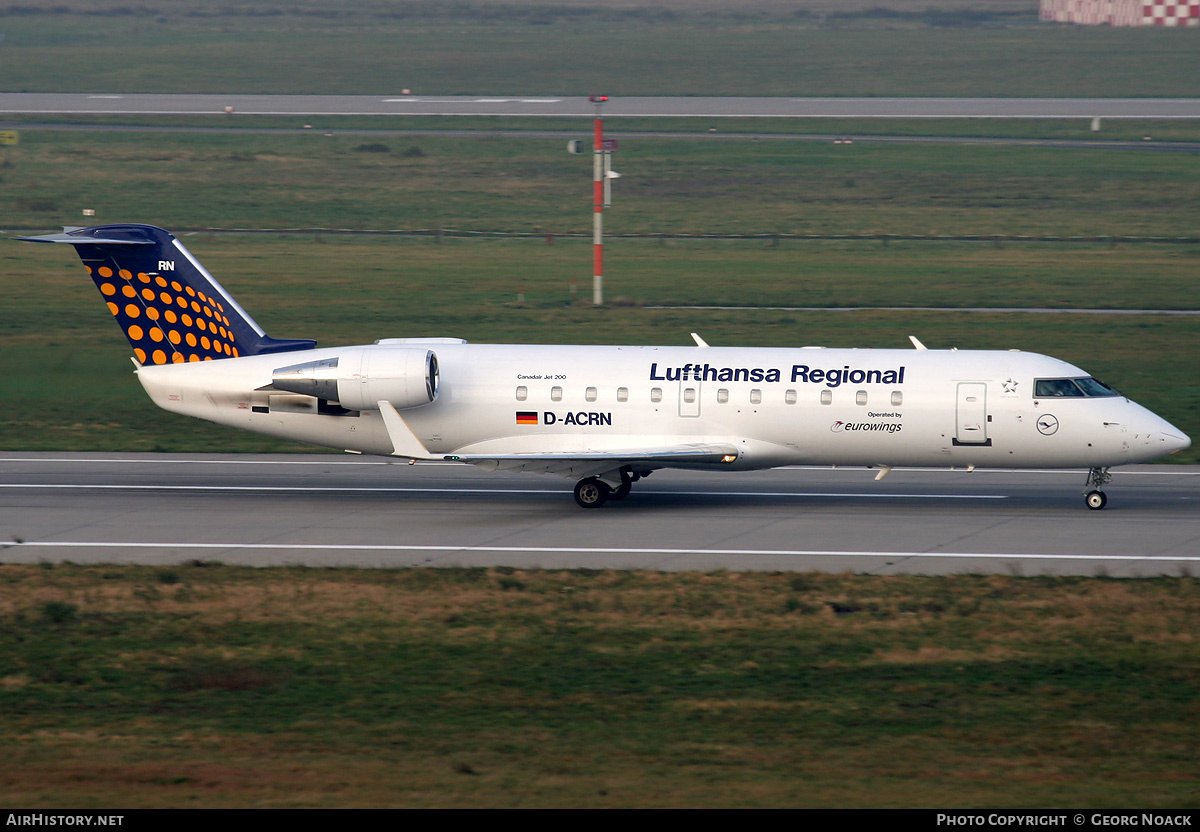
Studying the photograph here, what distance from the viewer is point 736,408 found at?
31.3 metres

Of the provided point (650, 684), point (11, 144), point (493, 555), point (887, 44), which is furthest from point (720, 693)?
point (887, 44)

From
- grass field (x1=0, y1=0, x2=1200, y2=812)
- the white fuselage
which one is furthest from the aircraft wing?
grass field (x1=0, y1=0, x2=1200, y2=812)

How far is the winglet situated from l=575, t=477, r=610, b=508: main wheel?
348cm

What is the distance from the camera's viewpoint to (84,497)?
32.3 metres

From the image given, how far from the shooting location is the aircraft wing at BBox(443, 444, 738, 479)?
30.8 metres

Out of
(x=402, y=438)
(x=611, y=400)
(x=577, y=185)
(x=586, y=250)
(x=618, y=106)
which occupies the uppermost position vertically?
(x=618, y=106)

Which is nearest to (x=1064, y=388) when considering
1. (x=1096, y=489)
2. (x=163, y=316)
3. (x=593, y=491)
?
(x=1096, y=489)

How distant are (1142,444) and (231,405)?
65.7 feet

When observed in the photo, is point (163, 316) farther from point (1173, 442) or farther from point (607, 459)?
point (1173, 442)

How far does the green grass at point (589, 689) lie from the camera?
16578 millimetres

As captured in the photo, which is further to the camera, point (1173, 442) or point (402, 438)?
point (1173, 442)

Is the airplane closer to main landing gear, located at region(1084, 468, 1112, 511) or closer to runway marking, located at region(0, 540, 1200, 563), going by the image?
main landing gear, located at region(1084, 468, 1112, 511)

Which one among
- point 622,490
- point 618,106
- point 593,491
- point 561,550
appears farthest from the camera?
point 618,106

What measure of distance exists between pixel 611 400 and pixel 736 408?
9.03 feet
